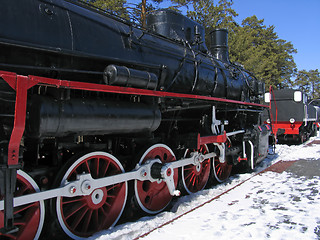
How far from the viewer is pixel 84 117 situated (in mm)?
2348

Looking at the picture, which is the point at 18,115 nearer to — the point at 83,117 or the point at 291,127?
the point at 83,117

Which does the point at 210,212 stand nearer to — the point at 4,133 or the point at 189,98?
the point at 189,98

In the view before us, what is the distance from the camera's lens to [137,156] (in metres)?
3.35

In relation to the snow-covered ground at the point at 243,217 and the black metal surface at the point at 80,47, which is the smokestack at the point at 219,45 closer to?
the black metal surface at the point at 80,47

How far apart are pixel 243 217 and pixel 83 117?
229 cm

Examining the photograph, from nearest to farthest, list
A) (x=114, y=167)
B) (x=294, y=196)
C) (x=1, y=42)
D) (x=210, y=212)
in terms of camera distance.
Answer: (x=1, y=42) < (x=114, y=167) < (x=210, y=212) < (x=294, y=196)

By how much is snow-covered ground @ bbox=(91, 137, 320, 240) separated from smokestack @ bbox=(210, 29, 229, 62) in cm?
347

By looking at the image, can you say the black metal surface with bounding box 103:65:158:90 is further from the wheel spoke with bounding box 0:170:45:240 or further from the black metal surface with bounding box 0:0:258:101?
the wheel spoke with bounding box 0:170:45:240

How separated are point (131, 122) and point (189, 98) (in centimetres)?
112

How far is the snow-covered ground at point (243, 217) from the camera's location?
2721 mm

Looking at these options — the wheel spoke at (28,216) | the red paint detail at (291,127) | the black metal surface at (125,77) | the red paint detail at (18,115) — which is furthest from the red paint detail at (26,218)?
the red paint detail at (291,127)

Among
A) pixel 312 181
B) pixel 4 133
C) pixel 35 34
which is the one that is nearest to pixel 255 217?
pixel 312 181

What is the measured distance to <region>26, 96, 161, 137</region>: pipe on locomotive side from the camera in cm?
209

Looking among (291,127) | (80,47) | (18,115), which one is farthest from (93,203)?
(291,127)
